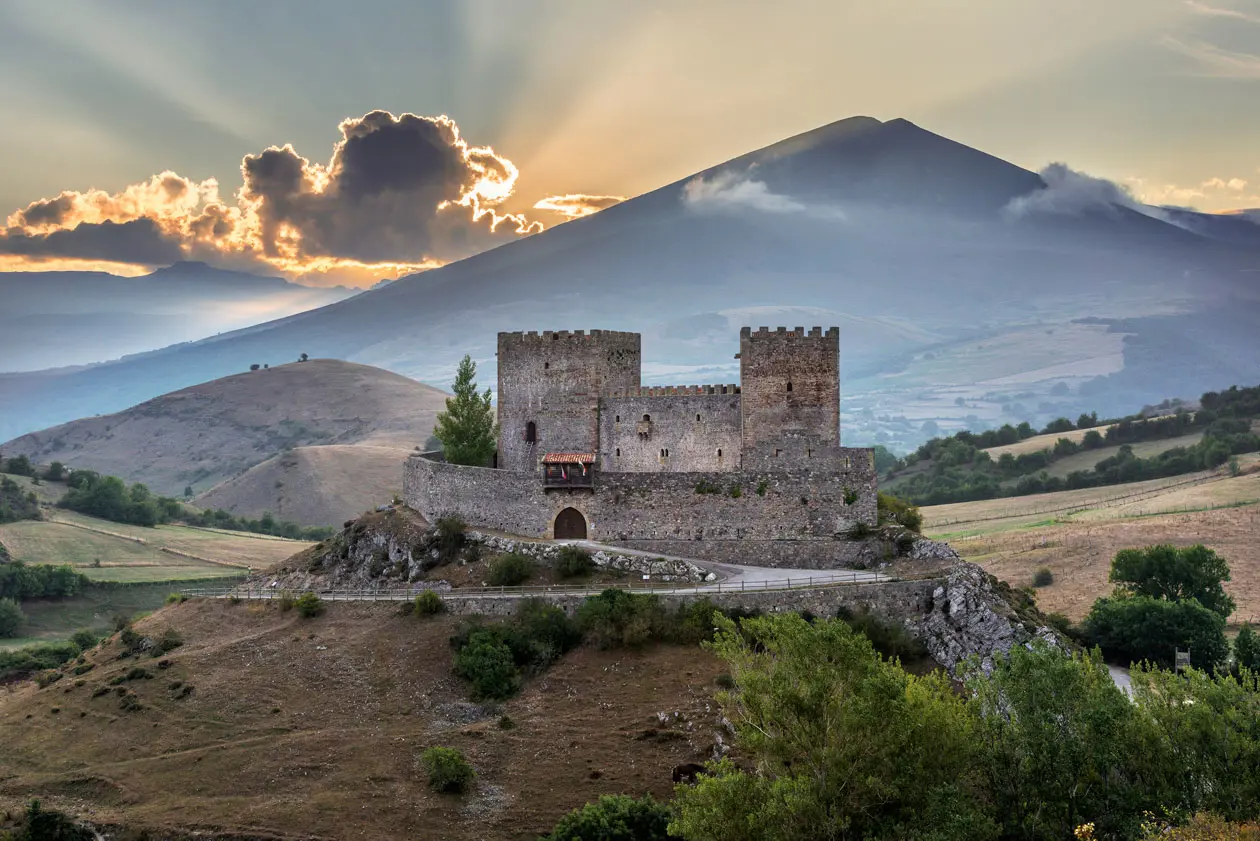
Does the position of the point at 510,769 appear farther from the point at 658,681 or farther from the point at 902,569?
the point at 902,569

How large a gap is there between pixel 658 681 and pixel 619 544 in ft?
32.3

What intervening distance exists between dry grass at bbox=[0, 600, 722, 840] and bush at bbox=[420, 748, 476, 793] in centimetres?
33

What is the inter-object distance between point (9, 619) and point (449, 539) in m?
57.5

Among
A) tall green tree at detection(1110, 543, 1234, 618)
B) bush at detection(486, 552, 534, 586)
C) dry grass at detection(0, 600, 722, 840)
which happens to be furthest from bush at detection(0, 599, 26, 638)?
tall green tree at detection(1110, 543, 1234, 618)

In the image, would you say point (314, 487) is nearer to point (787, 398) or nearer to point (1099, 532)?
point (1099, 532)

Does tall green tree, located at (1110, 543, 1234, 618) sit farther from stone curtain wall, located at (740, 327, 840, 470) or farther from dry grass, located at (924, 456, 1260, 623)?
stone curtain wall, located at (740, 327, 840, 470)

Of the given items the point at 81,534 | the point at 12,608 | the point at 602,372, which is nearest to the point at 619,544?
the point at 602,372

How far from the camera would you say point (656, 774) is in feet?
118

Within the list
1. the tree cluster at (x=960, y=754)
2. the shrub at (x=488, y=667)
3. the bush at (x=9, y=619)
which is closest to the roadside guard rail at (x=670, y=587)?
the shrub at (x=488, y=667)

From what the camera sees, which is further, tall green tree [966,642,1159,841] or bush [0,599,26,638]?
bush [0,599,26,638]

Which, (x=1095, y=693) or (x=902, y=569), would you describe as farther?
(x=902, y=569)

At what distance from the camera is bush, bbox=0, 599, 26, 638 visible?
8875 centimetres

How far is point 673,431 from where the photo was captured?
172 ft

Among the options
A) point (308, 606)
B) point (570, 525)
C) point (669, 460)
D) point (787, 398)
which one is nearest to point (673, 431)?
point (669, 460)
